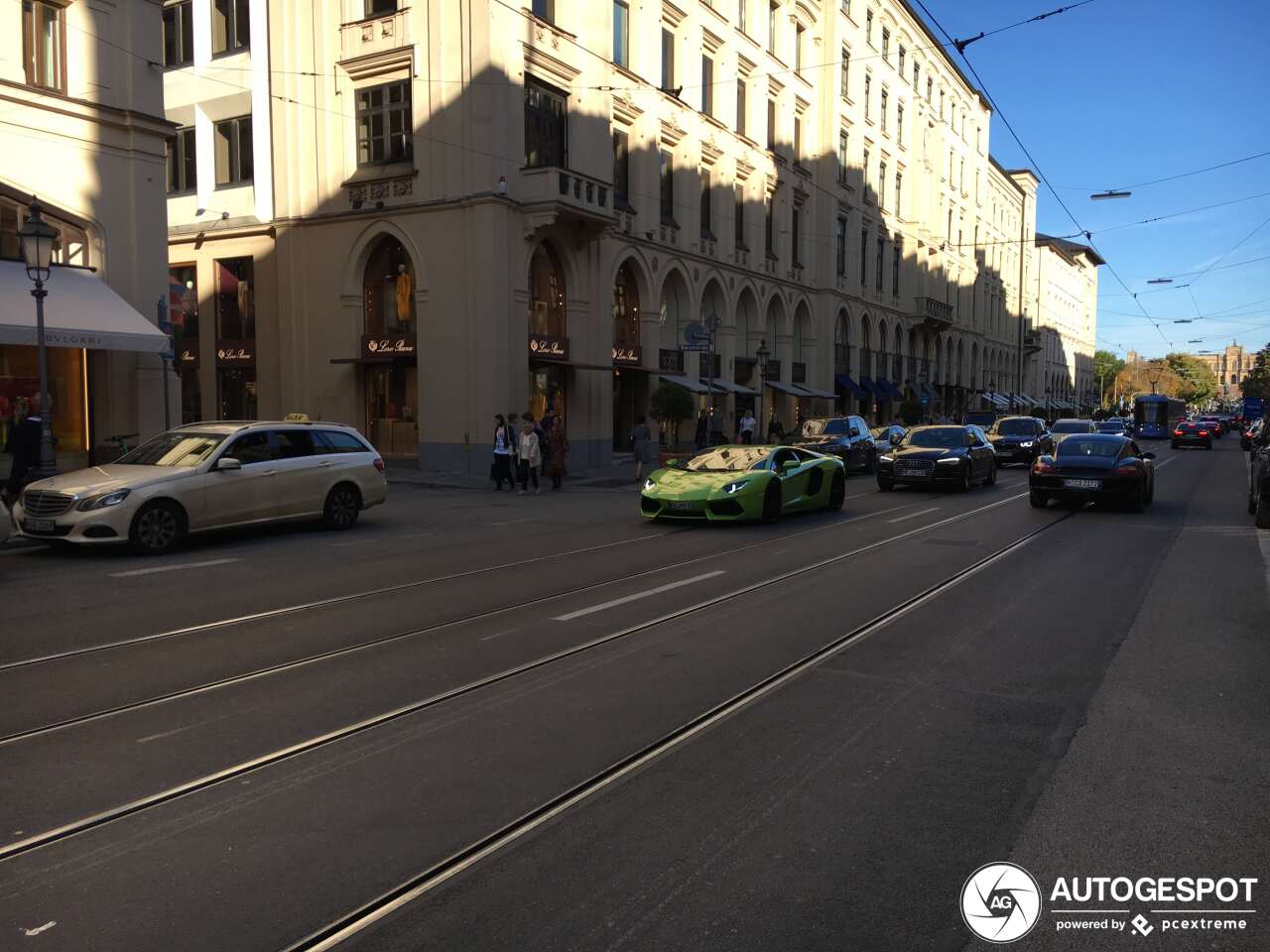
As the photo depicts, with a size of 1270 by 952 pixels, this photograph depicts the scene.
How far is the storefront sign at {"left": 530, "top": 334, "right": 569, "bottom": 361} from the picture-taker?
26859 millimetres

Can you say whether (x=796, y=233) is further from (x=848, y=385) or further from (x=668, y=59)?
(x=668, y=59)

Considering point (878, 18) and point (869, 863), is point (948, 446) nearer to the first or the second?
point (869, 863)

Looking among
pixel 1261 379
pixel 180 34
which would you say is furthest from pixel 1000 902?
pixel 1261 379

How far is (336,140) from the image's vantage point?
28.2 meters

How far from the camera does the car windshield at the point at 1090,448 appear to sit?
17.0m

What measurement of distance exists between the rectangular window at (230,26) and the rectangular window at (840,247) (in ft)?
89.2

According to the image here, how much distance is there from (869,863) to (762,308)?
3715 cm

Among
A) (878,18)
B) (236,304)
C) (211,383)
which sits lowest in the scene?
(211,383)

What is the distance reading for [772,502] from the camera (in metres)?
15.0

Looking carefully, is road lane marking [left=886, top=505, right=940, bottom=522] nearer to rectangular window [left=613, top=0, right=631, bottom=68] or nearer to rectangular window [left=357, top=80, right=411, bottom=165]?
rectangular window [left=357, top=80, right=411, bottom=165]

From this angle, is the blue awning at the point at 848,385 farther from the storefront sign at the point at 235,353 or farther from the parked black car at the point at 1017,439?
the storefront sign at the point at 235,353

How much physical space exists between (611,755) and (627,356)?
87.8 feet

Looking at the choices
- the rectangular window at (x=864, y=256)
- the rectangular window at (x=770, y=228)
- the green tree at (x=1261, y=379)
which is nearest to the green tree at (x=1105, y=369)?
the green tree at (x=1261, y=379)

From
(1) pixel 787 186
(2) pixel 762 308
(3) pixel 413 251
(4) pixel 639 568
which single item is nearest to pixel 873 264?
(1) pixel 787 186
